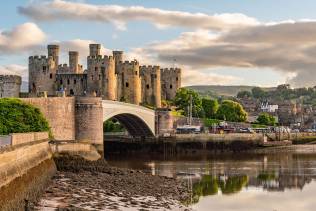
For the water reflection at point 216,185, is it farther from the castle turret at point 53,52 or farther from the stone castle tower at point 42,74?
the castle turret at point 53,52

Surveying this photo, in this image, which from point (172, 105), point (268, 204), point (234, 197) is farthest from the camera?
point (172, 105)

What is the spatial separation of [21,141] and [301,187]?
1304 centimetres

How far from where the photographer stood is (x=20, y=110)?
31.5 meters

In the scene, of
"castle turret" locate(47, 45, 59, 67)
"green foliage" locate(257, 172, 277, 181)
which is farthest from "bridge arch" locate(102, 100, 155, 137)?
"castle turret" locate(47, 45, 59, 67)

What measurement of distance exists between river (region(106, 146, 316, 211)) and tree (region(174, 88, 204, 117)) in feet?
101

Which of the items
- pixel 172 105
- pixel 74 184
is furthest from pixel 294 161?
pixel 172 105

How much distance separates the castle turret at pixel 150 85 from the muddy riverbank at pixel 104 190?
38966 mm

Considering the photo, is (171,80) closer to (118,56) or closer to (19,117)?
(118,56)

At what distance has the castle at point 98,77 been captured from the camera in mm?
61500

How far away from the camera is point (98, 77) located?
61.5m

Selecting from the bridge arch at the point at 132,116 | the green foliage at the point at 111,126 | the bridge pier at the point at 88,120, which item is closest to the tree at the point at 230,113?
the green foliage at the point at 111,126

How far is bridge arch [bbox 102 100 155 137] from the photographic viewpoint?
1662 inches

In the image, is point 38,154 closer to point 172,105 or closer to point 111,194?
point 111,194

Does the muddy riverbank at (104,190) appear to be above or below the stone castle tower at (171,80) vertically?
below
